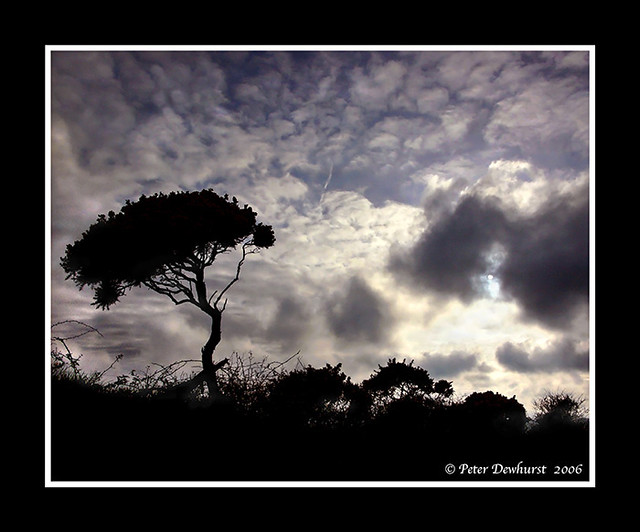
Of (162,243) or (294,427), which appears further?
(162,243)

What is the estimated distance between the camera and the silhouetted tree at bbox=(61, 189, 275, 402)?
1100 centimetres

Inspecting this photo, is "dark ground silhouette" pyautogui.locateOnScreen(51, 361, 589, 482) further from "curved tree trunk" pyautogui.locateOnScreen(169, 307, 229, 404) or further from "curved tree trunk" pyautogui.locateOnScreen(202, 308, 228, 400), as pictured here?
"curved tree trunk" pyautogui.locateOnScreen(202, 308, 228, 400)

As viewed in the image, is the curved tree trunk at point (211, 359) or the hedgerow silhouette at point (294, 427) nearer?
the hedgerow silhouette at point (294, 427)

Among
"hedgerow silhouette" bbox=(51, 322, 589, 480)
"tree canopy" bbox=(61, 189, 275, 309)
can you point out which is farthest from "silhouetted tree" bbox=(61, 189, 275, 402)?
"hedgerow silhouette" bbox=(51, 322, 589, 480)

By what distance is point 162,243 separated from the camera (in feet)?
37.4

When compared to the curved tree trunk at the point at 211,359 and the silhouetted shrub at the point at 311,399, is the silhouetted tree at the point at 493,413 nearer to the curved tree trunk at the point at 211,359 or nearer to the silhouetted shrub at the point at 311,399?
the silhouetted shrub at the point at 311,399

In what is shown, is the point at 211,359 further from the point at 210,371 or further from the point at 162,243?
the point at 162,243

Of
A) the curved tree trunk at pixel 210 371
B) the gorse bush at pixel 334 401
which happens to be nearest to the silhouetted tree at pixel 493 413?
the gorse bush at pixel 334 401

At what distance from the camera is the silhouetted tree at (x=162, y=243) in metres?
11.0

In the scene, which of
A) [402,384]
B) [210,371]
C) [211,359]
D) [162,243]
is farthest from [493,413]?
[162,243]

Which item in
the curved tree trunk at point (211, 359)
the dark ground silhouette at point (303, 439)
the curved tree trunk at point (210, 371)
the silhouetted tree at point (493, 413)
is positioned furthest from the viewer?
the curved tree trunk at point (211, 359)

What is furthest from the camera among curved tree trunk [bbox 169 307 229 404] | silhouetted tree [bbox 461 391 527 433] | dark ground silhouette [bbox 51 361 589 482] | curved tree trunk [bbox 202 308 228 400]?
curved tree trunk [bbox 202 308 228 400]
